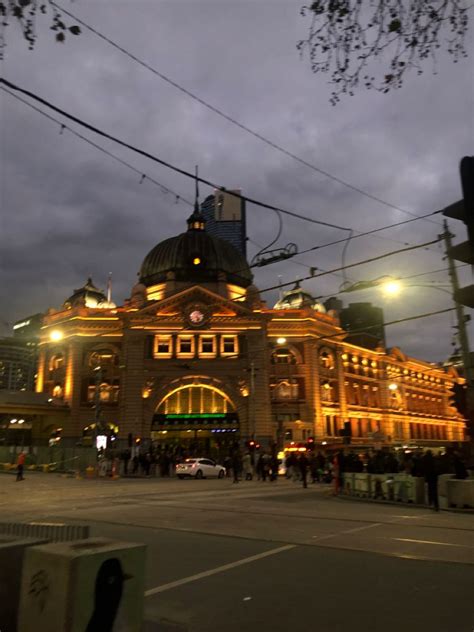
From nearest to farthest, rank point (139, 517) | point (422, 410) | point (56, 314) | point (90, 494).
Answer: point (139, 517) → point (90, 494) → point (56, 314) → point (422, 410)

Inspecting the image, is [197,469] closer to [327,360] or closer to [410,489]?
[410,489]

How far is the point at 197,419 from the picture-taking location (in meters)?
58.0

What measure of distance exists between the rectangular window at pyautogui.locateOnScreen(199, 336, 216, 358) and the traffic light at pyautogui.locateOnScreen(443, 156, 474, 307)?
56.2 meters

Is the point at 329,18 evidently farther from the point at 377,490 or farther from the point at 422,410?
the point at 422,410

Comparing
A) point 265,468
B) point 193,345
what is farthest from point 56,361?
point 265,468

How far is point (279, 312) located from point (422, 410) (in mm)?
38452

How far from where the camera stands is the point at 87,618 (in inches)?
150

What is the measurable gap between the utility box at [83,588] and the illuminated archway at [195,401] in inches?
2163

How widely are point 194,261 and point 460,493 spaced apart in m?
58.2

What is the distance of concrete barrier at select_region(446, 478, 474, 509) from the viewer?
1627cm

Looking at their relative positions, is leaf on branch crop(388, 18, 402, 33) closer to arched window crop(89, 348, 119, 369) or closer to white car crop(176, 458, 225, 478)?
white car crop(176, 458, 225, 478)

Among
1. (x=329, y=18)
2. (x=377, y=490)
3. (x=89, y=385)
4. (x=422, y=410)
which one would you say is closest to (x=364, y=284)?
(x=377, y=490)

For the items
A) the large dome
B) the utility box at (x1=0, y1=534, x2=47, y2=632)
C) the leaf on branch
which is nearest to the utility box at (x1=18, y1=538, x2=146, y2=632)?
the utility box at (x1=0, y1=534, x2=47, y2=632)

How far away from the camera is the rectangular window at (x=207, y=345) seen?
60.7 metres
